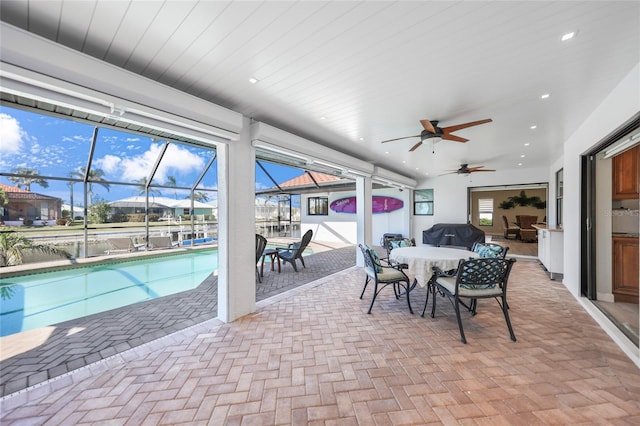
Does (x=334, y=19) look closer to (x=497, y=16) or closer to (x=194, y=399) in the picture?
(x=497, y=16)

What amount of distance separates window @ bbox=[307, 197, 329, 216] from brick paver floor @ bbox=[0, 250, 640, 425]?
323 inches

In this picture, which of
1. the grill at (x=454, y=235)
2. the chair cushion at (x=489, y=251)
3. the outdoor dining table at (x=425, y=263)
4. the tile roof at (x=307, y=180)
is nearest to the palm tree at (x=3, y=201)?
the tile roof at (x=307, y=180)

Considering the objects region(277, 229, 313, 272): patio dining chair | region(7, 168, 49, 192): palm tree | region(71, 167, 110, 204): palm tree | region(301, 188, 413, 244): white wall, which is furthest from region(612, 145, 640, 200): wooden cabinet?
region(7, 168, 49, 192): palm tree

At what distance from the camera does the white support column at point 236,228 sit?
2.87 metres

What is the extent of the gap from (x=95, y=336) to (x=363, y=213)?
16.1ft

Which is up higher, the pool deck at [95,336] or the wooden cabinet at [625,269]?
the wooden cabinet at [625,269]

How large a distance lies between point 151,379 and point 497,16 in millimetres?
3608

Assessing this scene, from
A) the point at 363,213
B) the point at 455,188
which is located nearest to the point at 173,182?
the point at 363,213

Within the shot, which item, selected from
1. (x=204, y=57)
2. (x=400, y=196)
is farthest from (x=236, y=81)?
(x=400, y=196)

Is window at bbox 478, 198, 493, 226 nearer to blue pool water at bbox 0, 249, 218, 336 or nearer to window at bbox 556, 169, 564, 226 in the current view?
window at bbox 556, 169, 564, 226

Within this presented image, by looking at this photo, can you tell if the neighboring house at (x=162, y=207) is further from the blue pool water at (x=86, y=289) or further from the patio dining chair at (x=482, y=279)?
the patio dining chair at (x=482, y=279)

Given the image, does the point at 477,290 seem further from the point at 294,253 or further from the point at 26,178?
the point at 26,178

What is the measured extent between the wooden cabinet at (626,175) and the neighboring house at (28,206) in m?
10.7

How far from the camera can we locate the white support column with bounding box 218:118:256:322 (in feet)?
9.42
